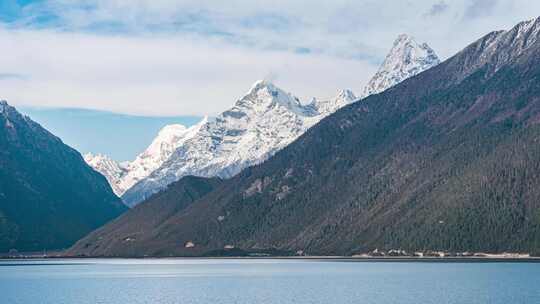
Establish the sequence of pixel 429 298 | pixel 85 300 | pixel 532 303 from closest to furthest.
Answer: pixel 532 303
pixel 429 298
pixel 85 300

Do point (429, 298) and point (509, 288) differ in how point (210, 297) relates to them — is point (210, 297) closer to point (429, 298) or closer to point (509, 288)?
point (429, 298)

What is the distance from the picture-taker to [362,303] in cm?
17300

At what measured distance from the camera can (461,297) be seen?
180m

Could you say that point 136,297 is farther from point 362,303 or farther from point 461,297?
point 461,297

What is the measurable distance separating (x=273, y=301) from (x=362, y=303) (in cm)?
1790

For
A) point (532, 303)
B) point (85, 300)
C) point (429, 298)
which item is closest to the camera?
point (532, 303)

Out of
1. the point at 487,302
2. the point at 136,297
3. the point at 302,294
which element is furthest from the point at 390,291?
the point at 136,297

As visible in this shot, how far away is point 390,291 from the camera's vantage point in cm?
19950

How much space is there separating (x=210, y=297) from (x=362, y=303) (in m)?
35.4

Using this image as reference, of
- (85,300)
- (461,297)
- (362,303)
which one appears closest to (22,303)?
(85,300)

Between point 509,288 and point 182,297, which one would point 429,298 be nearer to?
point 509,288

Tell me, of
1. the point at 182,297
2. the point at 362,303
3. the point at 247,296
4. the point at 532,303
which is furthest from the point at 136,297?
the point at 532,303

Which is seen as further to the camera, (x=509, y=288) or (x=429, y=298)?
(x=509, y=288)

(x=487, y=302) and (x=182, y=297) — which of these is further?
(x=182, y=297)
